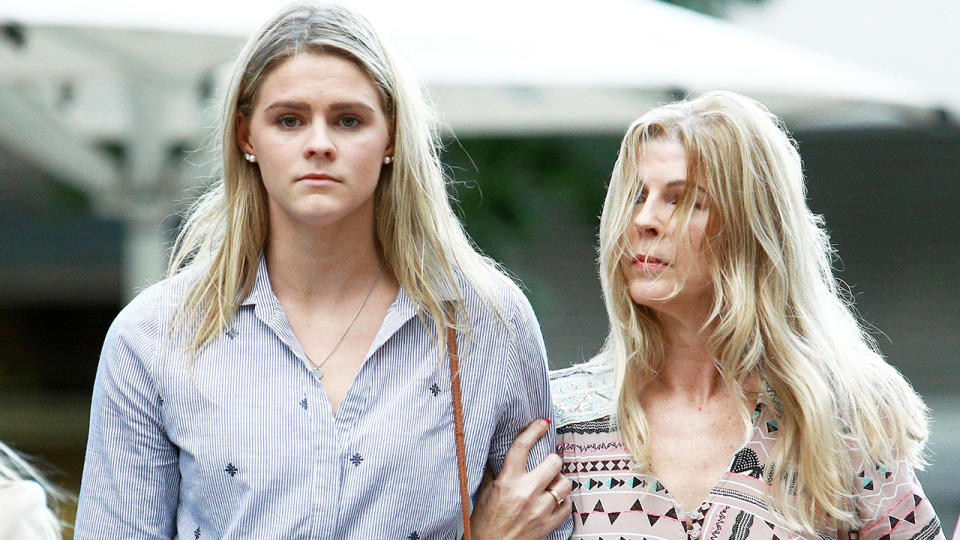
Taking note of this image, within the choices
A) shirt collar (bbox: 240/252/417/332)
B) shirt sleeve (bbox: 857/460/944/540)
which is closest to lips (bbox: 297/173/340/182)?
shirt collar (bbox: 240/252/417/332)

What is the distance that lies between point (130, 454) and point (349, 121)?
0.62 m

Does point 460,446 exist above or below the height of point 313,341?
below

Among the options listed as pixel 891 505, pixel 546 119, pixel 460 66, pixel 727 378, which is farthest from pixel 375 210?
pixel 546 119

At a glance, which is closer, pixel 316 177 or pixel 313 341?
pixel 316 177

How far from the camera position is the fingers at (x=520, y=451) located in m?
2.14

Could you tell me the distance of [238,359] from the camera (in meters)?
2.00

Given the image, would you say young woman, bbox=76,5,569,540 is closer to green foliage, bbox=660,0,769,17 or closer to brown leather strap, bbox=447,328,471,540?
brown leather strap, bbox=447,328,471,540

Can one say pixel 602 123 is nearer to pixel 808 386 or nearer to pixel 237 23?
pixel 237 23

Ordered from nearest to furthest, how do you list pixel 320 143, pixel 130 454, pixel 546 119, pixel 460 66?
pixel 320 143
pixel 130 454
pixel 460 66
pixel 546 119

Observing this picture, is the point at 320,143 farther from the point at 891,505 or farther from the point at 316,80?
the point at 891,505

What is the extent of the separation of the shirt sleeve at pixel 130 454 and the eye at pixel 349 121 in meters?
0.45

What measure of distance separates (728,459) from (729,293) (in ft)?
0.91

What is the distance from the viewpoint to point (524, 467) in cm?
215

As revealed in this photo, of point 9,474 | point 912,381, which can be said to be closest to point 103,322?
point 912,381
